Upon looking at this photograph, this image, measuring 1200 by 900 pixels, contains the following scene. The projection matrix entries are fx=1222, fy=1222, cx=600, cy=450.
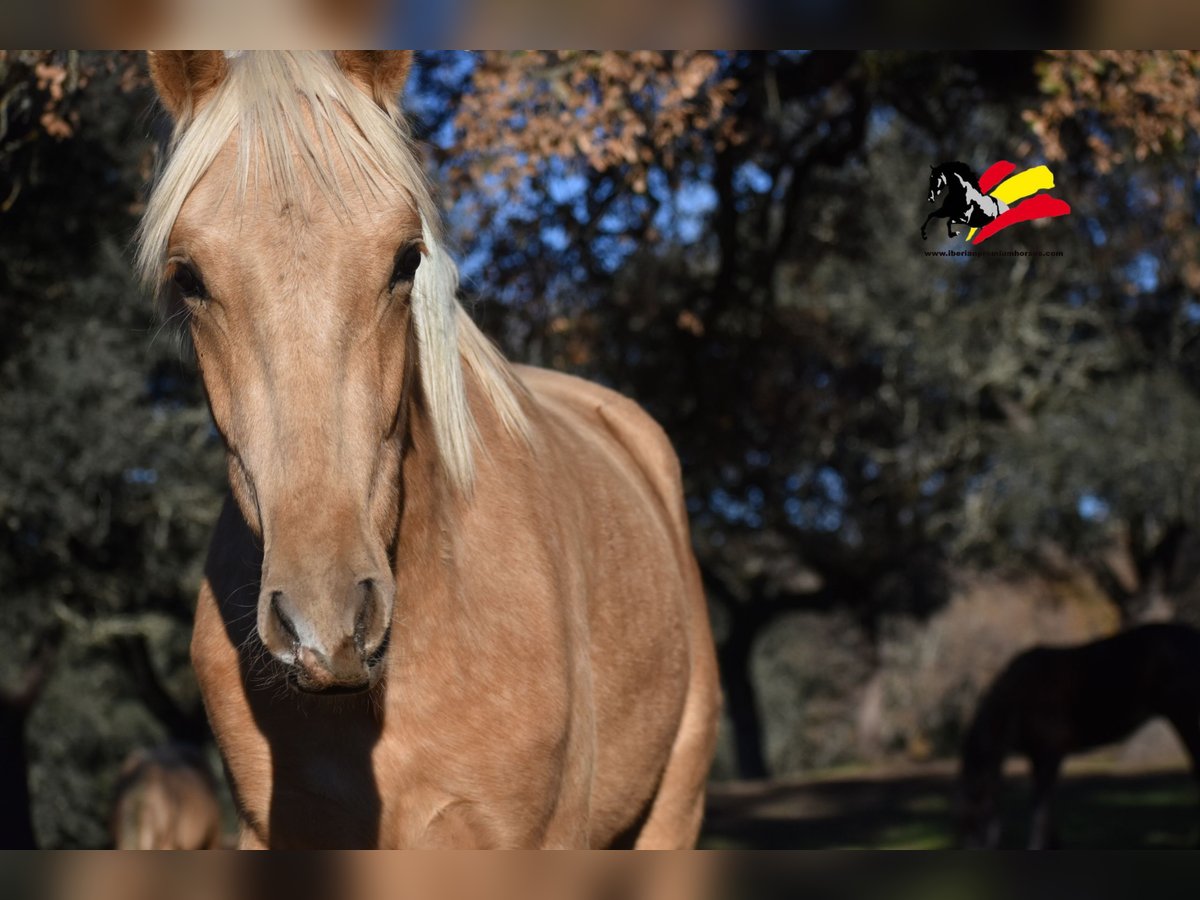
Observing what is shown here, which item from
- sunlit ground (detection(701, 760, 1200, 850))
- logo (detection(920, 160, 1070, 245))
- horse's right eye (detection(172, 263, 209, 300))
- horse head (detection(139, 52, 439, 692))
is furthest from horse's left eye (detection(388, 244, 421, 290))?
sunlit ground (detection(701, 760, 1200, 850))

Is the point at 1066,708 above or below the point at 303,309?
below

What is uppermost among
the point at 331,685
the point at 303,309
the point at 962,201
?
the point at 962,201

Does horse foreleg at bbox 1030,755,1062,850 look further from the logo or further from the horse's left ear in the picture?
the horse's left ear

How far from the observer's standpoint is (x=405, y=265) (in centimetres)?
206

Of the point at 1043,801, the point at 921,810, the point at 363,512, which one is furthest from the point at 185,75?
the point at 921,810

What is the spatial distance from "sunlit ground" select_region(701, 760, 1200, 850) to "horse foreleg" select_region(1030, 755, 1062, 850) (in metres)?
0.25

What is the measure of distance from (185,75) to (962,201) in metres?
5.16

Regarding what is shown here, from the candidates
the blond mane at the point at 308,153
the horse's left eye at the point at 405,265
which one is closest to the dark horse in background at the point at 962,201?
the blond mane at the point at 308,153

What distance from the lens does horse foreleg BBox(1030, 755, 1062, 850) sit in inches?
374

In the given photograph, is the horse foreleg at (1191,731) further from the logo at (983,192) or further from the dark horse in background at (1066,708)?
the logo at (983,192)

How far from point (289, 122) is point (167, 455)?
8.73 metres

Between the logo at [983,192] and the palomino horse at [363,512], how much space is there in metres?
3.98

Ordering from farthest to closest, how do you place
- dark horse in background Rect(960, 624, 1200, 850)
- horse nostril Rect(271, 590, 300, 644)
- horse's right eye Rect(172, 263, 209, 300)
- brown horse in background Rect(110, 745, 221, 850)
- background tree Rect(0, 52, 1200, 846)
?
dark horse in background Rect(960, 624, 1200, 850) → brown horse in background Rect(110, 745, 221, 850) → background tree Rect(0, 52, 1200, 846) → horse's right eye Rect(172, 263, 209, 300) → horse nostril Rect(271, 590, 300, 644)

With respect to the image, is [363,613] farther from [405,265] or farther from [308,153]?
[308,153]
